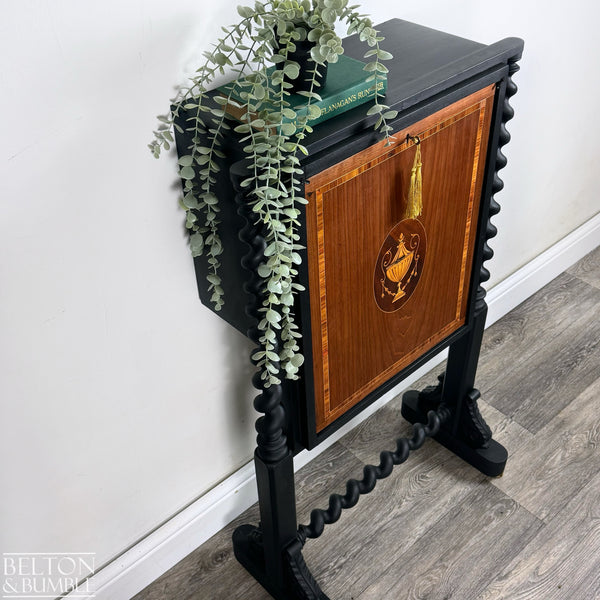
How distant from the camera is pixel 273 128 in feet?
3.80

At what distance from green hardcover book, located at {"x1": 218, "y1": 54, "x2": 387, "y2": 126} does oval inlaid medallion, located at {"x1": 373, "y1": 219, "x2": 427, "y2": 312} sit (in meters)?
0.28

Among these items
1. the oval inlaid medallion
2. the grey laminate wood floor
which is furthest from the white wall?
the oval inlaid medallion

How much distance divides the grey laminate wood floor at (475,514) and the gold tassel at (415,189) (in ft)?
3.15

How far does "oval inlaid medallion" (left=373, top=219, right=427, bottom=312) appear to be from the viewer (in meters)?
1.44

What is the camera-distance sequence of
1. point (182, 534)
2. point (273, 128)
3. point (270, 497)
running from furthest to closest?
point (182, 534) → point (270, 497) → point (273, 128)

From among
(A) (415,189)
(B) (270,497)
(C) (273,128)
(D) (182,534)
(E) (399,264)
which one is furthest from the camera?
(D) (182,534)

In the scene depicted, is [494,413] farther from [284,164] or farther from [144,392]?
[284,164]

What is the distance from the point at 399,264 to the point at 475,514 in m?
0.87

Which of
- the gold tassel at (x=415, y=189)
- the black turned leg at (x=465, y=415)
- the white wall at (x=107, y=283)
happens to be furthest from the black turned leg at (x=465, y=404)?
the white wall at (x=107, y=283)

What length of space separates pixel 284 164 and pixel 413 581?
3.91 feet

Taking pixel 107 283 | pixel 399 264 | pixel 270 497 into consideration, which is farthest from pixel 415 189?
pixel 270 497

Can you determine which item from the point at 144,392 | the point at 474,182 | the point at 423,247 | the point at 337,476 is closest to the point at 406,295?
the point at 423,247

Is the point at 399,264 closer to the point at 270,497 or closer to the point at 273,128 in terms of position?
the point at 273,128

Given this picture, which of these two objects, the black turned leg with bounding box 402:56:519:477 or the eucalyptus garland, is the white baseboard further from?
the eucalyptus garland
